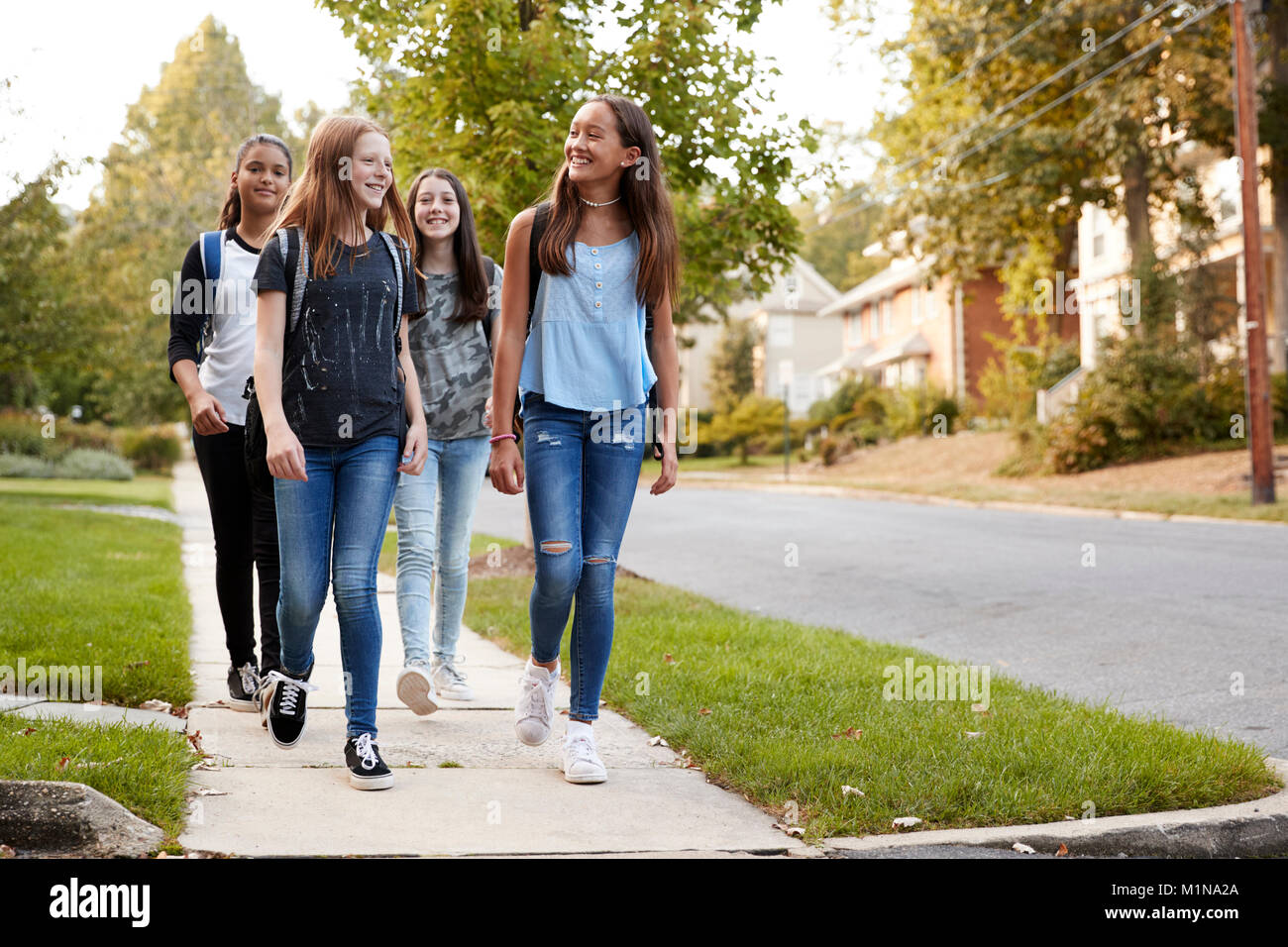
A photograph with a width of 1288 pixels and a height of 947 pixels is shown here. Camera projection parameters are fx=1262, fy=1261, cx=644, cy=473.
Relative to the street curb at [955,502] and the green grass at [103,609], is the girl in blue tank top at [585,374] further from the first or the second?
the street curb at [955,502]

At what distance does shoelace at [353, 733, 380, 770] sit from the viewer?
152 inches

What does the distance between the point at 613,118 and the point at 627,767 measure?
2.17 metres

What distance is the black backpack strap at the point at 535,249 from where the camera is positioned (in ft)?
13.5

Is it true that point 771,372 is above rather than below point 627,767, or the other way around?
above

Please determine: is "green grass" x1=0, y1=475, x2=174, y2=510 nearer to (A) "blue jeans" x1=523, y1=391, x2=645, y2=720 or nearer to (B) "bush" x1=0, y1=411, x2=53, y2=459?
(B) "bush" x1=0, y1=411, x2=53, y2=459

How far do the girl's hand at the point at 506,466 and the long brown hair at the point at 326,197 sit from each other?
763 mm

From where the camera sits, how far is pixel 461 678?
5605 millimetres

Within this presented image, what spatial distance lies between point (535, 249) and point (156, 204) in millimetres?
32369

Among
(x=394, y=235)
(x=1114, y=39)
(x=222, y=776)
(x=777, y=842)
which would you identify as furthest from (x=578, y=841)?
(x=1114, y=39)

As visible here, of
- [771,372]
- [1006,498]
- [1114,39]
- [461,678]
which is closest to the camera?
[461,678]

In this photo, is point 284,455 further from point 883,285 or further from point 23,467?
point 883,285

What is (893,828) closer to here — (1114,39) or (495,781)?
(495,781)

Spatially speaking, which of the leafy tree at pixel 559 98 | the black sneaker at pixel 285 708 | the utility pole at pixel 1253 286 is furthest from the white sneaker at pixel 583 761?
the utility pole at pixel 1253 286

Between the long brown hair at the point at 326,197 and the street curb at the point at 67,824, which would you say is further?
the long brown hair at the point at 326,197
